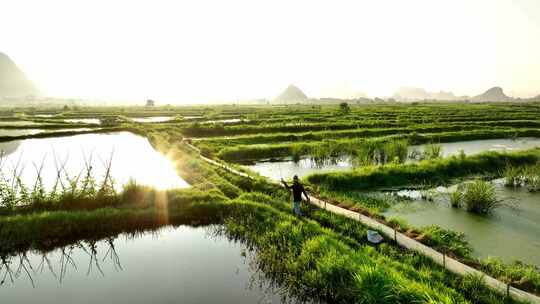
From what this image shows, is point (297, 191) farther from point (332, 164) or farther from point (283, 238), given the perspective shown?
point (332, 164)

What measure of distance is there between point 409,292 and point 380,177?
36.3 feet

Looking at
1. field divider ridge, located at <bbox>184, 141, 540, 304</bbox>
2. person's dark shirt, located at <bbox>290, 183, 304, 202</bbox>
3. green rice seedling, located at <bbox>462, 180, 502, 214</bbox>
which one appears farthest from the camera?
green rice seedling, located at <bbox>462, 180, 502, 214</bbox>

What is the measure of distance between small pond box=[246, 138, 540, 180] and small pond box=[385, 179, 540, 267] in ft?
20.8

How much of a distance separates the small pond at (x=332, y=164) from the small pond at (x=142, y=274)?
8572mm

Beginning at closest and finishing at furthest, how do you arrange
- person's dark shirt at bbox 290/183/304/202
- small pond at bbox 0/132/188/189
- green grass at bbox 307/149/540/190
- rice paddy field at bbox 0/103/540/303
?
rice paddy field at bbox 0/103/540/303 < person's dark shirt at bbox 290/183/304/202 < green grass at bbox 307/149/540/190 < small pond at bbox 0/132/188/189

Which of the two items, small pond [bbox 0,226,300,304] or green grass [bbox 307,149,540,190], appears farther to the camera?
green grass [bbox 307,149,540,190]

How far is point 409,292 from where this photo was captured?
22.5ft

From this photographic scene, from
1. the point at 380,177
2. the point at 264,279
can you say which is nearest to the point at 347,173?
the point at 380,177

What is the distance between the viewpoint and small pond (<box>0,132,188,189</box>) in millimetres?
18031

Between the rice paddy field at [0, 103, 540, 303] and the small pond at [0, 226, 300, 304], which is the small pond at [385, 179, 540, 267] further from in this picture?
the small pond at [0, 226, 300, 304]

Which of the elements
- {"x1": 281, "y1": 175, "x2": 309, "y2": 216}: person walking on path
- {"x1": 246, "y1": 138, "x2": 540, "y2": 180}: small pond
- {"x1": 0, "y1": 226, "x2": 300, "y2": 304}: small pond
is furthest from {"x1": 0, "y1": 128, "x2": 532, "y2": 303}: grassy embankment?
{"x1": 246, "y1": 138, "x2": 540, "y2": 180}: small pond

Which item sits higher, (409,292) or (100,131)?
(100,131)

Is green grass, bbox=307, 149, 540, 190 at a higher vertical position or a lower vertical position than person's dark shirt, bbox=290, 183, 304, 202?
lower

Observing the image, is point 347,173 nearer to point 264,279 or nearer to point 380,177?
point 380,177
